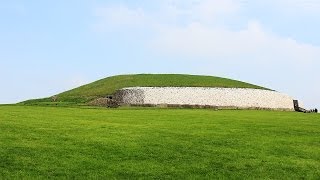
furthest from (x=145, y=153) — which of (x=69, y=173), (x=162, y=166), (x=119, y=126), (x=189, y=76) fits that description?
(x=189, y=76)

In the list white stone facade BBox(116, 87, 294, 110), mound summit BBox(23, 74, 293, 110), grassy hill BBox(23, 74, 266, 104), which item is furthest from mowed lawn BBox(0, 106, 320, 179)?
grassy hill BBox(23, 74, 266, 104)

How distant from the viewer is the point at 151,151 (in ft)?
89.2

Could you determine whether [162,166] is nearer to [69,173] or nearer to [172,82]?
[69,173]

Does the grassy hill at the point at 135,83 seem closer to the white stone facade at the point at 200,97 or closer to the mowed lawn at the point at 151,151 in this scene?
the white stone facade at the point at 200,97

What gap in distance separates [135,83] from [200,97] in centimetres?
1908

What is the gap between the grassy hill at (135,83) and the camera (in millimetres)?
85625

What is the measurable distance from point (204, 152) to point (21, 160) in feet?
31.0

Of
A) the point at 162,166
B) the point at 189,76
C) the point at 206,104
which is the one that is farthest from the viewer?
the point at 189,76

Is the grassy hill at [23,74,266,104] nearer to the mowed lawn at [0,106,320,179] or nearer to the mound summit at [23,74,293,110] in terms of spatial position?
the mound summit at [23,74,293,110]

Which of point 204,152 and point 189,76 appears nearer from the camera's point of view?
point 204,152

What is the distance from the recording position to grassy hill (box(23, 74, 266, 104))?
85.6 meters

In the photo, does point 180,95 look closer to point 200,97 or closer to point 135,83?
point 200,97

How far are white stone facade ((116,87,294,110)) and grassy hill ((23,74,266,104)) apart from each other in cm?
846

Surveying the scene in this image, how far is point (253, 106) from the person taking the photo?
7619 cm
